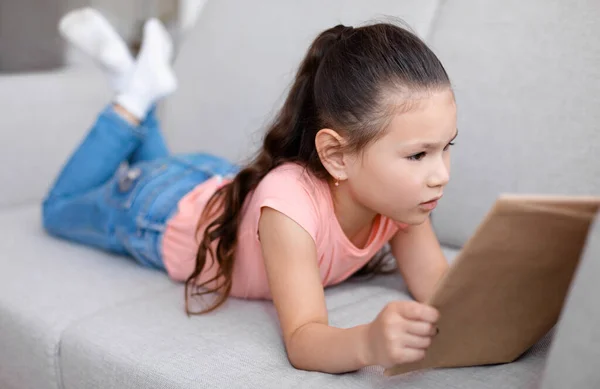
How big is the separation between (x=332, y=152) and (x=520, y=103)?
0.43m

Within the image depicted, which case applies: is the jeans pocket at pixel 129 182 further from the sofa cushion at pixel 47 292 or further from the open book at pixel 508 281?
the open book at pixel 508 281

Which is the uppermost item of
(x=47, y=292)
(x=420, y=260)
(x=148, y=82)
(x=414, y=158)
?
(x=414, y=158)

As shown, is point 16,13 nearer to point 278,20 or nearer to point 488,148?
point 278,20

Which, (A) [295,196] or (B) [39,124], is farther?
(B) [39,124]

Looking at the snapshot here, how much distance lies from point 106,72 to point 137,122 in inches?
7.8

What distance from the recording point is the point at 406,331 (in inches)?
32.1

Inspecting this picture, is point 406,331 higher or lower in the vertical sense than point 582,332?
lower

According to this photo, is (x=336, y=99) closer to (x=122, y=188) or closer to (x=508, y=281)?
(x=508, y=281)

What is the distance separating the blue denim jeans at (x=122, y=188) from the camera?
1.47 meters

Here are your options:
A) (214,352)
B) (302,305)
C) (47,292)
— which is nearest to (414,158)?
(302,305)

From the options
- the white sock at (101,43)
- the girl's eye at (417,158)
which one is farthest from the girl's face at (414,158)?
the white sock at (101,43)

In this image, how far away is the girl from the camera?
986 millimetres

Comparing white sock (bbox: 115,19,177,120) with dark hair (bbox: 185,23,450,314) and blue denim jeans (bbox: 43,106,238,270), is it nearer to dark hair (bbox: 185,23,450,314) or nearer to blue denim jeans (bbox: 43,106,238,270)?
blue denim jeans (bbox: 43,106,238,270)

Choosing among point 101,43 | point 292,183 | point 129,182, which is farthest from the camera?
point 101,43
